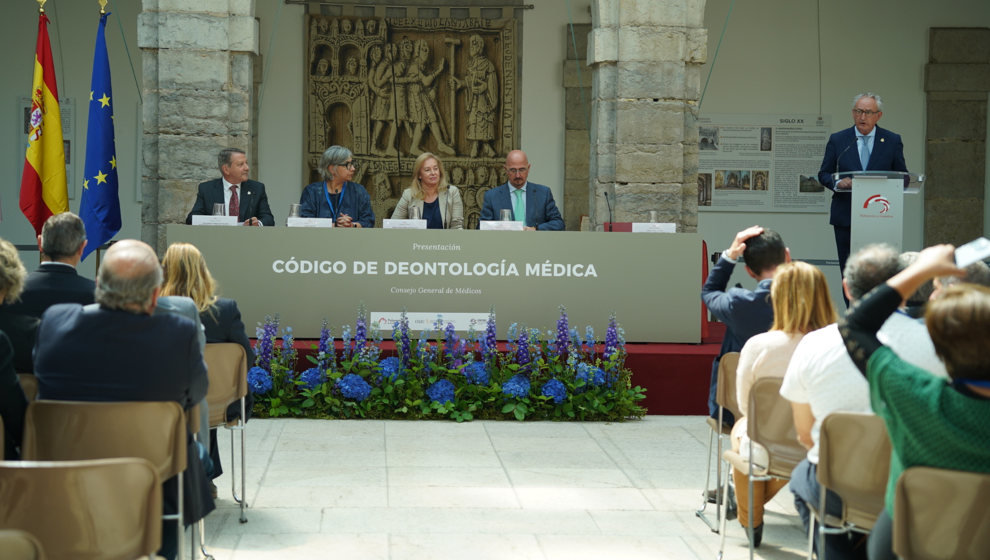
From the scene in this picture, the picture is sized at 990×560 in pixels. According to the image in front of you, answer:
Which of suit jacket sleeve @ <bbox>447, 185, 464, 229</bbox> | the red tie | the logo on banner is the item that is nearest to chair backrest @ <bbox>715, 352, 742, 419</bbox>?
the logo on banner

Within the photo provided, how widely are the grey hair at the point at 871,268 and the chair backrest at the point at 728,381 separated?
1317 mm

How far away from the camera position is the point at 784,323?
362 cm

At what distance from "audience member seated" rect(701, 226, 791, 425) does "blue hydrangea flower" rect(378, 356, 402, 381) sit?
2199mm

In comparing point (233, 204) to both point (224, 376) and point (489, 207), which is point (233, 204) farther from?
point (224, 376)

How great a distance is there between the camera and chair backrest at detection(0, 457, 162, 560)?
224cm

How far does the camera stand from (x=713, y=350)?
21.5 ft

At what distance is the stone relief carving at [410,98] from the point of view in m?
10.2

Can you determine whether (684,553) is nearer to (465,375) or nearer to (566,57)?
(465,375)

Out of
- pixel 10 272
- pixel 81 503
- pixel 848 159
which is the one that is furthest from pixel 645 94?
pixel 81 503

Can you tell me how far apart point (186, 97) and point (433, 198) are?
2015 mm

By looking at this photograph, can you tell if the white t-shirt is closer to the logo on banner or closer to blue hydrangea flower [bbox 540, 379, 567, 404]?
blue hydrangea flower [bbox 540, 379, 567, 404]

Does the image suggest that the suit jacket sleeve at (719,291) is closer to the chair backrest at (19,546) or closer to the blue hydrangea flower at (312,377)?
the blue hydrangea flower at (312,377)

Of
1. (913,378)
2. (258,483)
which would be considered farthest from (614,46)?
(913,378)

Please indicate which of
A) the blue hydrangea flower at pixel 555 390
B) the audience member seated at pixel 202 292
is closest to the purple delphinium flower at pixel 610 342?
the blue hydrangea flower at pixel 555 390
